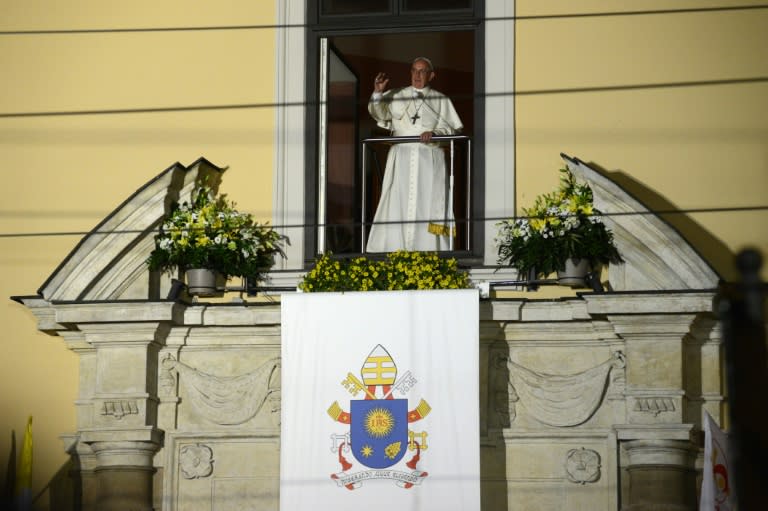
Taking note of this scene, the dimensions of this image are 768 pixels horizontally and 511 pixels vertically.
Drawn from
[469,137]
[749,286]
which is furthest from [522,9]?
[749,286]

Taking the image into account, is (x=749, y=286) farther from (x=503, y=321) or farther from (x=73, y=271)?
(x=73, y=271)

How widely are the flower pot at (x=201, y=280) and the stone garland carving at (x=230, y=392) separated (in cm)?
50

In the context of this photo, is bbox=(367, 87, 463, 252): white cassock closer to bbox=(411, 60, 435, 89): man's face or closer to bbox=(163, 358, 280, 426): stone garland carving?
bbox=(411, 60, 435, 89): man's face

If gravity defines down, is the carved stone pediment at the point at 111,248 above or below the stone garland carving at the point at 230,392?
above

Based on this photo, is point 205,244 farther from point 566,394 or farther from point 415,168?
point 566,394

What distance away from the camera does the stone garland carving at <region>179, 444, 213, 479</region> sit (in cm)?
1047

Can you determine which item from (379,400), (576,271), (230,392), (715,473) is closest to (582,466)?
(715,473)

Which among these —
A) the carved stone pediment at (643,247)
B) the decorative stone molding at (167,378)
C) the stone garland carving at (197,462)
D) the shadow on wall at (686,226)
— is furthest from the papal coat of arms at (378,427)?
the shadow on wall at (686,226)

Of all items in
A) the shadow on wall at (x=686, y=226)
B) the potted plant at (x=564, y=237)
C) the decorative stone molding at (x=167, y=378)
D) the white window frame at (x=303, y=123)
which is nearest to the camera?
the potted plant at (x=564, y=237)

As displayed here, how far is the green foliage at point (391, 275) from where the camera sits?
10305 millimetres

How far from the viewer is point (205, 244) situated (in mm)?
10570

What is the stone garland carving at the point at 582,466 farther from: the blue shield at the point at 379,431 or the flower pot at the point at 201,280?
the flower pot at the point at 201,280

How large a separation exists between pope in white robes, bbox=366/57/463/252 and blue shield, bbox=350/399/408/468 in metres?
1.30

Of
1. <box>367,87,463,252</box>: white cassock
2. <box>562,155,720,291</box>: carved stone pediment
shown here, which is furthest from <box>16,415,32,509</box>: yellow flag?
<box>562,155,720,291</box>: carved stone pediment
